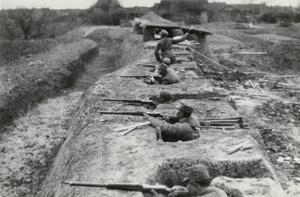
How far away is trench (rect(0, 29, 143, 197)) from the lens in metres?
8.07

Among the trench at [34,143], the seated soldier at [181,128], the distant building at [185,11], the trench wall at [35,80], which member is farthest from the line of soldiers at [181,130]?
the distant building at [185,11]

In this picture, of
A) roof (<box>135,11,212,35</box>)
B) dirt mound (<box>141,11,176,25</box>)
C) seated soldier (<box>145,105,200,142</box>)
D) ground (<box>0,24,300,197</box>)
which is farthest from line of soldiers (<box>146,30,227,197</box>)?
dirt mound (<box>141,11,176,25</box>)

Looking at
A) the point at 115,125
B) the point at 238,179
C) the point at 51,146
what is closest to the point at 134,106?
the point at 115,125

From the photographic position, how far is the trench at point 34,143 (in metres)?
8.07

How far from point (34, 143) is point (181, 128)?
547 centimetres

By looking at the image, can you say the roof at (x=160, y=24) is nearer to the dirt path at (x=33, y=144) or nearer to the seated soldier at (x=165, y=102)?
the dirt path at (x=33, y=144)

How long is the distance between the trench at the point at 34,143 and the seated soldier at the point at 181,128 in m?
3.16

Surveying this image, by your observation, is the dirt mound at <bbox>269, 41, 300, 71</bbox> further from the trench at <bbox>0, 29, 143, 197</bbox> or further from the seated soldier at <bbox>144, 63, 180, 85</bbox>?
the trench at <bbox>0, 29, 143, 197</bbox>

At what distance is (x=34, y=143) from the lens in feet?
33.5

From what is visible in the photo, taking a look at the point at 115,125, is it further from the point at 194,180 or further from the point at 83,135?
the point at 194,180

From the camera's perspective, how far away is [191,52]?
54.9 ft

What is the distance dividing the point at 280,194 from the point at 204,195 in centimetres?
124

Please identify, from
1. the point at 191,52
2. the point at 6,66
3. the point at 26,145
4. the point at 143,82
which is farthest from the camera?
the point at 6,66

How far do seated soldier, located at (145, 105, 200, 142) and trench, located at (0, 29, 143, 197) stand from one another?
→ 3.16 meters
